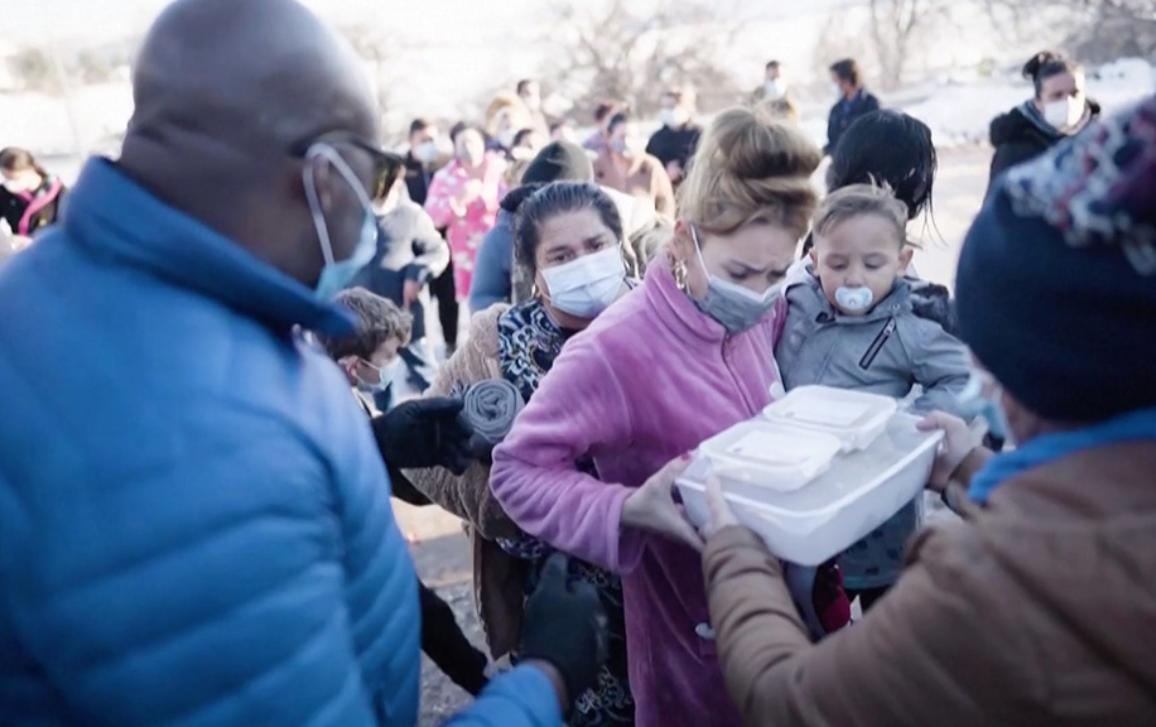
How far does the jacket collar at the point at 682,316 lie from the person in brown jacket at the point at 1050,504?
80 cm

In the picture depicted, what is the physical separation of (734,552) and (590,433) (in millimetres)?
495

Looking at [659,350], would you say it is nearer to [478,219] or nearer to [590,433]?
[590,433]

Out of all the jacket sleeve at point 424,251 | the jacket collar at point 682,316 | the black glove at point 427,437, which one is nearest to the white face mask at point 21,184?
the jacket sleeve at point 424,251

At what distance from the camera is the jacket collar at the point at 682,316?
1806 mm

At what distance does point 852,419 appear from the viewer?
1.61m

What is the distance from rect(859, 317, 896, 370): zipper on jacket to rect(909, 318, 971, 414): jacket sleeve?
0.07m

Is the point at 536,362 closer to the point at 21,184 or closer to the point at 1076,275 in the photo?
the point at 1076,275

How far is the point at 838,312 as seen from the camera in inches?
100

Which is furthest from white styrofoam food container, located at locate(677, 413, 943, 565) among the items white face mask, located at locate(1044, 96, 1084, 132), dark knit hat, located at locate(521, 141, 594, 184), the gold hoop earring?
white face mask, located at locate(1044, 96, 1084, 132)

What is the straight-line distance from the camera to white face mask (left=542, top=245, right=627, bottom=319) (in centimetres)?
254

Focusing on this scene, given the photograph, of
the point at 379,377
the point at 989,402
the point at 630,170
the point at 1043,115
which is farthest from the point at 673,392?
the point at 630,170

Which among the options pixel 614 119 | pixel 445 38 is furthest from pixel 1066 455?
pixel 445 38

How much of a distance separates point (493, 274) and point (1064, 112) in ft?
10.8

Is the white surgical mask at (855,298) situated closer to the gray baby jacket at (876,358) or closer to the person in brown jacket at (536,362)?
the gray baby jacket at (876,358)
